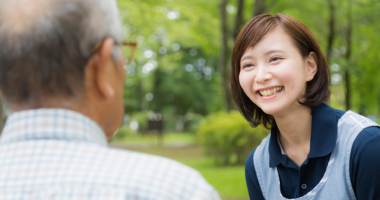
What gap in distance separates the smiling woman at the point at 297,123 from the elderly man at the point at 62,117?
3.82 feet

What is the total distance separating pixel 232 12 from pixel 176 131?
83.8ft

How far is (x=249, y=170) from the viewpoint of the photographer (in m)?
2.33

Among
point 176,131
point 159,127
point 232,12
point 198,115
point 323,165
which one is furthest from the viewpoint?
point 176,131

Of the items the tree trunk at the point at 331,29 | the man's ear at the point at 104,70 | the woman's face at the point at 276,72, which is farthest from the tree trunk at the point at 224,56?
the man's ear at the point at 104,70

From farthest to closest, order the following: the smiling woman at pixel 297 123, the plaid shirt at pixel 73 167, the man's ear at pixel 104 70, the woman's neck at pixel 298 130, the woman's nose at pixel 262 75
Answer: the woman's neck at pixel 298 130 < the woman's nose at pixel 262 75 < the smiling woman at pixel 297 123 < the man's ear at pixel 104 70 < the plaid shirt at pixel 73 167

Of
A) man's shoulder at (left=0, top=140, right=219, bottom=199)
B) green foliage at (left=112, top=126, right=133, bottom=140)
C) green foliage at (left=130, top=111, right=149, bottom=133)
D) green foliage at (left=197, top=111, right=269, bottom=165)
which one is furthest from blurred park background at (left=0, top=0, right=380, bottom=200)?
green foliage at (left=130, top=111, right=149, bottom=133)

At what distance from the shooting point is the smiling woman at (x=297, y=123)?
189 centimetres

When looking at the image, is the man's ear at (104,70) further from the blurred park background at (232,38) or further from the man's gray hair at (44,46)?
the blurred park background at (232,38)

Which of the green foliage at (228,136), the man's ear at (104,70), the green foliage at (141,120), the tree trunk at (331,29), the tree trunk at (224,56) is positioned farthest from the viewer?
the green foliage at (141,120)

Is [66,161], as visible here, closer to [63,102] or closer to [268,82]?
[63,102]

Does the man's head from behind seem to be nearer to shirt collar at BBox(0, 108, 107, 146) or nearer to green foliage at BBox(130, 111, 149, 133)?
shirt collar at BBox(0, 108, 107, 146)

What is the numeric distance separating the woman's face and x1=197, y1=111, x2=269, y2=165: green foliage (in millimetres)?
7382

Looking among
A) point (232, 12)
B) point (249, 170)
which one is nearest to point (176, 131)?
point (232, 12)

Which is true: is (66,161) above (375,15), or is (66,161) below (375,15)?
above
